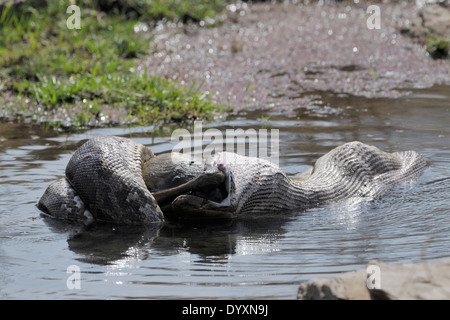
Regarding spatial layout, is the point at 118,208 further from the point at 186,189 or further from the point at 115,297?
the point at 115,297

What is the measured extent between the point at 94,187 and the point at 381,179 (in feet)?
7.50

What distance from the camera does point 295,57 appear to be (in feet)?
33.3

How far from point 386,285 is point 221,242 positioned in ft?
5.79

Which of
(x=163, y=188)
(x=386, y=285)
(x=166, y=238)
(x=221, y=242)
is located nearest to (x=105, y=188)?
(x=163, y=188)

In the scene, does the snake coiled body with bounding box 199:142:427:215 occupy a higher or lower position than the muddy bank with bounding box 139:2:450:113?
lower

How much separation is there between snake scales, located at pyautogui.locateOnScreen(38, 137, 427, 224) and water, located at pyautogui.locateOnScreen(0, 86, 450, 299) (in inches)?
4.9

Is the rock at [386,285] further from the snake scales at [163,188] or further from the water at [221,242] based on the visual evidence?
the snake scales at [163,188]

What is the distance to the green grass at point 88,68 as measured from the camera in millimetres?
8164

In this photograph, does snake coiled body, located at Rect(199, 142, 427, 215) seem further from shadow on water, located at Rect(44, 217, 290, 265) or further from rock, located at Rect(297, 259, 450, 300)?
rock, located at Rect(297, 259, 450, 300)

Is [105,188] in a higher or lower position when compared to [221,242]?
higher

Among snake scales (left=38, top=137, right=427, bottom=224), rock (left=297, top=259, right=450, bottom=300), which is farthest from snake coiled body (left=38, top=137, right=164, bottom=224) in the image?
rock (left=297, top=259, right=450, bottom=300)

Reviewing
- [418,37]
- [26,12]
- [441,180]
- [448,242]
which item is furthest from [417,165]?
[26,12]

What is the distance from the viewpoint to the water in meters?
4.13

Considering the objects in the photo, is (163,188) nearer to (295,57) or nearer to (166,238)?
(166,238)
